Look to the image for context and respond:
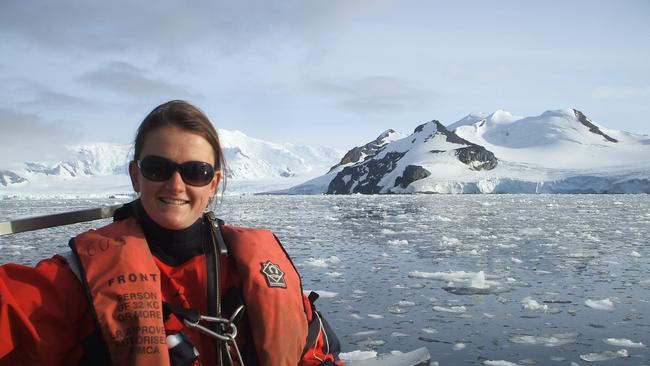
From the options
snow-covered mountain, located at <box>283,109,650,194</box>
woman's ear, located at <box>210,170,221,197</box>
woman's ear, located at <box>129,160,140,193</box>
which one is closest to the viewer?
woman's ear, located at <box>129,160,140,193</box>

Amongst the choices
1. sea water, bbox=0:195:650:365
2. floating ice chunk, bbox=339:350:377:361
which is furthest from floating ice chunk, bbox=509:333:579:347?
floating ice chunk, bbox=339:350:377:361

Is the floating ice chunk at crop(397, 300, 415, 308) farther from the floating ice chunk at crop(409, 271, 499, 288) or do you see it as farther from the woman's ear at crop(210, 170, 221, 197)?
the woman's ear at crop(210, 170, 221, 197)

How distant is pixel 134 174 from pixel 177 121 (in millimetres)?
318

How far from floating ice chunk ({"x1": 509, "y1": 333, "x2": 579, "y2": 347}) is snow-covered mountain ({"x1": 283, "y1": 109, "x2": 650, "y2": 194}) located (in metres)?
81.6

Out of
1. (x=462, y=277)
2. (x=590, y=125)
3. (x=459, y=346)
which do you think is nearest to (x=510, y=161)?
(x=590, y=125)

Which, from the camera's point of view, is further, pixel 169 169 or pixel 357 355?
pixel 357 355

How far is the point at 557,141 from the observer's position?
4983 inches

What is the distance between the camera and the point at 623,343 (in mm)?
4746

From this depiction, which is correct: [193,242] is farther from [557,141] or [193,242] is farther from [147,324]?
[557,141]

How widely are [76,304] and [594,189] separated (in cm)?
8807

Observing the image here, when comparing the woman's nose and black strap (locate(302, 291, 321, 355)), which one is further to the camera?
black strap (locate(302, 291, 321, 355))

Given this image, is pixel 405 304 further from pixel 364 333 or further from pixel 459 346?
pixel 459 346

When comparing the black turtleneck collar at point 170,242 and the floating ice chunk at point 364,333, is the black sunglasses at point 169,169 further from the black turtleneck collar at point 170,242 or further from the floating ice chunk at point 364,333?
the floating ice chunk at point 364,333

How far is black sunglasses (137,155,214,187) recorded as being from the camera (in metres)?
1.94
